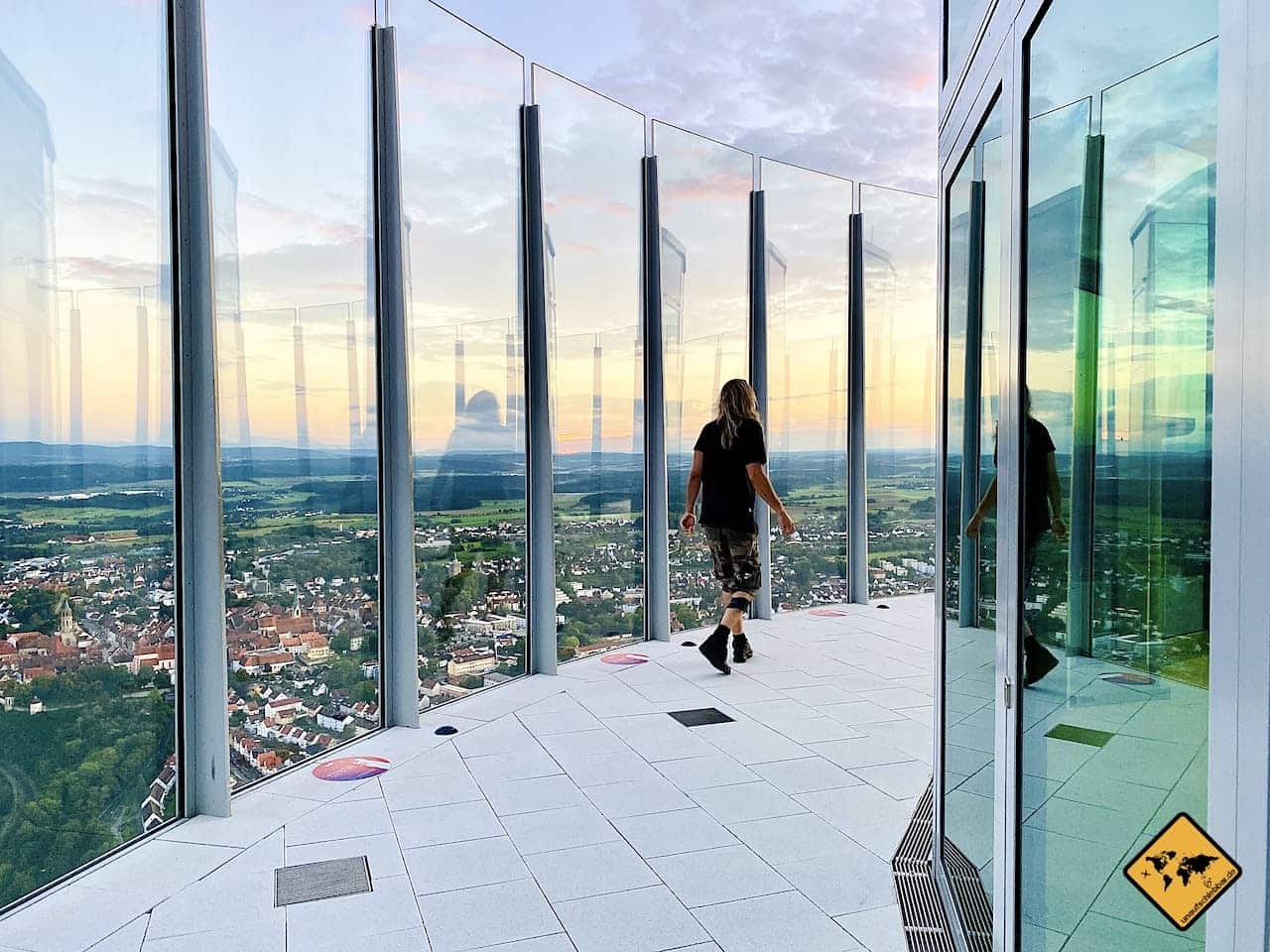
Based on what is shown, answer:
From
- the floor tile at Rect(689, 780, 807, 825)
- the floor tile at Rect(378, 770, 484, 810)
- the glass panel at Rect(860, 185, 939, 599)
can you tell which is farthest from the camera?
the glass panel at Rect(860, 185, 939, 599)

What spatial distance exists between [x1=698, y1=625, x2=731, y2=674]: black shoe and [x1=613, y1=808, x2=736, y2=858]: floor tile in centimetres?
190

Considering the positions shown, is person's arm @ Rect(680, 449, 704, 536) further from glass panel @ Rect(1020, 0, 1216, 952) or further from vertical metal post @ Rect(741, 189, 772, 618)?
glass panel @ Rect(1020, 0, 1216, 952)

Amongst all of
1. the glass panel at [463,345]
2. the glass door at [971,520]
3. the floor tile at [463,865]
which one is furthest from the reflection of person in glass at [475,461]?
the glass door at [971,520]

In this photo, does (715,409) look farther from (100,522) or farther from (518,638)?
(100,522)

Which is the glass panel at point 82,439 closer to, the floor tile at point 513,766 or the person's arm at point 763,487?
the floor tile at point 513,766

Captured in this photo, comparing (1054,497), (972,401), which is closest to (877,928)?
(972,401)

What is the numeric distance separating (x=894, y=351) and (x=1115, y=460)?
6311mm

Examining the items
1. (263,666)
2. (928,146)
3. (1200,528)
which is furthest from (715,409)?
(1200,528)

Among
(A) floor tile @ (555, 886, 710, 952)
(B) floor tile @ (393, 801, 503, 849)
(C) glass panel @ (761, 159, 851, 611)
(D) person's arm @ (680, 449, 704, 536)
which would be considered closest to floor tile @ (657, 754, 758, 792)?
(B) floor tile @ (393, 801, 503, 849)

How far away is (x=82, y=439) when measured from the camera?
2.79m

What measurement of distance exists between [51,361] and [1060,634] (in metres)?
2.65

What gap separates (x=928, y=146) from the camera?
7207mm

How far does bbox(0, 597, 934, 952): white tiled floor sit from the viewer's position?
2400 mm

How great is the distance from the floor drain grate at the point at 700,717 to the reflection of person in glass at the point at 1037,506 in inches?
111
